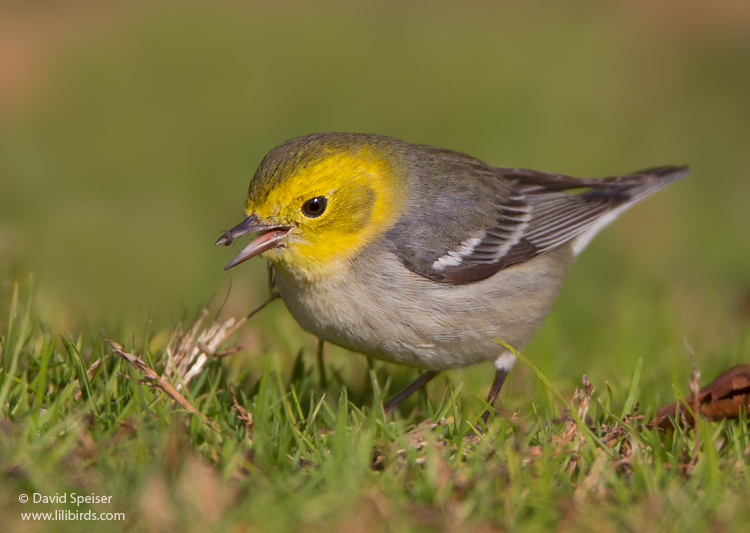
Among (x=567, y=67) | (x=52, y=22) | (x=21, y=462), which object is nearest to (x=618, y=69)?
(x=567, y=67)

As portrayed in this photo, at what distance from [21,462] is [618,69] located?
12.1 m

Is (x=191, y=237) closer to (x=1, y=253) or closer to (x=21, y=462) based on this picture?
(x=1, y=253)

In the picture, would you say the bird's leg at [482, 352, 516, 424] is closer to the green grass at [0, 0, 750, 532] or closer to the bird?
the bird

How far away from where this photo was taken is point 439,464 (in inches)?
134

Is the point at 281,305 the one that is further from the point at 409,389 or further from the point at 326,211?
the point at 326,211

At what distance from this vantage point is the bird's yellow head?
4469 millimetres

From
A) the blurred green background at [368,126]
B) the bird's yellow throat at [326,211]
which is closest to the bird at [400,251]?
the bird's yellow throat at [326,211]

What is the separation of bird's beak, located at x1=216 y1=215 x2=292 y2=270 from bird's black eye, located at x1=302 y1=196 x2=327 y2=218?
14 cm

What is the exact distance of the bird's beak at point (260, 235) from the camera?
4414 mm

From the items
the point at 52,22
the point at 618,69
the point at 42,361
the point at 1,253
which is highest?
the point at 52,22

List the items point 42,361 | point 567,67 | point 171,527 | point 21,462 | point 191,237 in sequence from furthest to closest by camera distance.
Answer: point 567,67 < point 191,237 < point 42,361 < point 21,462 < point 171,527

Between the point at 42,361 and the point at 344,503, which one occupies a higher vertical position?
the point at 42,361

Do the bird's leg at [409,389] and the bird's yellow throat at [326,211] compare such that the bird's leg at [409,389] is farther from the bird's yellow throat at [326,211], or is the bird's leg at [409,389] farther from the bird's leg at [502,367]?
the bird's yellow throat at [326,211]

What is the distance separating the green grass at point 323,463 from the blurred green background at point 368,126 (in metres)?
1.44
